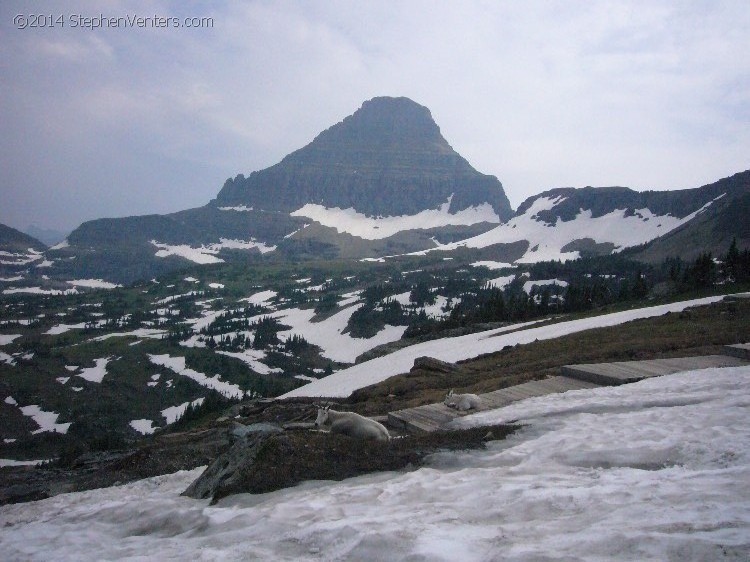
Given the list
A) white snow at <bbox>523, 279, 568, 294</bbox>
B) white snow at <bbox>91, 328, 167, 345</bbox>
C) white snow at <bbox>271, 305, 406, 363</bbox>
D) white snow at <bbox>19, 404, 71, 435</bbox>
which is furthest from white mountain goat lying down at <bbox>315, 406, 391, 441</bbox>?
white snow at <bbox>91, 328, 167, 345</bbox>

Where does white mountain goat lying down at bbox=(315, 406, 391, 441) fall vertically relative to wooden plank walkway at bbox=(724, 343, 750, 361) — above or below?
below

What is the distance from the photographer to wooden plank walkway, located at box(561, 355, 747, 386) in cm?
1739

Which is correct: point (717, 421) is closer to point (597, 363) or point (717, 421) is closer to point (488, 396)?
point (488, 396)

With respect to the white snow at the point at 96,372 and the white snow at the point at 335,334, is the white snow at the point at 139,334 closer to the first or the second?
the white snow at the point at 96,372

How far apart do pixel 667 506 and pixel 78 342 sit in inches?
7360

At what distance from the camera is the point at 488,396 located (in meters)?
17.4

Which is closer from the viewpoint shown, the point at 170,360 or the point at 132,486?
the point at 132,486

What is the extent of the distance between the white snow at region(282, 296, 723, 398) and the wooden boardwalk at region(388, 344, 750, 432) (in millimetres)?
20824

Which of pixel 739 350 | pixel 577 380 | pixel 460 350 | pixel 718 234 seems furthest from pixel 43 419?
pixel 718 234

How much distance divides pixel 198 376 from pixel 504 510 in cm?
12813

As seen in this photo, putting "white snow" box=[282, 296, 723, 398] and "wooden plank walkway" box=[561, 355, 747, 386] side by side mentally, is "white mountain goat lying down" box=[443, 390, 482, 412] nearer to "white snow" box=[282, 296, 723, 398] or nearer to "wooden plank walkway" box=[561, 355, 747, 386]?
"wooden plank walkway" box=[561, 355, 747, 386]

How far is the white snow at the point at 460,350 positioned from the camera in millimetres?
41688

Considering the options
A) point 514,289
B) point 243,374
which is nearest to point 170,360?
point 243,374

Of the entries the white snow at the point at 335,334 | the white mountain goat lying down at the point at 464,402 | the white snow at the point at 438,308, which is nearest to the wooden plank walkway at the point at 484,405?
the white mountain goat lying down at the point at 464,402
